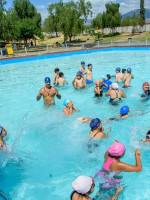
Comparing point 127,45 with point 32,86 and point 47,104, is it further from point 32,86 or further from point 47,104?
point 47,104

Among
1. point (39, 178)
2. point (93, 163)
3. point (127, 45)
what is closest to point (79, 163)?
point (93, 163)

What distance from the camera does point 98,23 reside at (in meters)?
56.7

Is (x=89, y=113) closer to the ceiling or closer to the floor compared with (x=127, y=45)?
closer to the floor

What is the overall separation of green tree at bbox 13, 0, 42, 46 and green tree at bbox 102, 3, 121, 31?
73.6ft

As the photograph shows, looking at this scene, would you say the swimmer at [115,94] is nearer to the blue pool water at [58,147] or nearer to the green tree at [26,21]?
the blue pool water at [58,147]

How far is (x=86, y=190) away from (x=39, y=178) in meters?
2.39

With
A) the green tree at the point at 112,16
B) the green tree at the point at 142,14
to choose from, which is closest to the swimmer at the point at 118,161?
the green tree at the point at 112,16

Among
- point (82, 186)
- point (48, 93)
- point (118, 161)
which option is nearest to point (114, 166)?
point (118, 161)

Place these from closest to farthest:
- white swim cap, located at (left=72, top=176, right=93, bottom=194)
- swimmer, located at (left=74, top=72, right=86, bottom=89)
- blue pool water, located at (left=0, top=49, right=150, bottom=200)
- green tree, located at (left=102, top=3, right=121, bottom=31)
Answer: white swim cap, located at (left=72, top=176, right=93, bottom=194) < blue pool water, located at (left=0, top=49, right=150, bottom=200) < swimmer, located at (left=74, top=72, right=86, bottom=89) < green tree, located at (left=102, top=3, right=121, bottom=31)

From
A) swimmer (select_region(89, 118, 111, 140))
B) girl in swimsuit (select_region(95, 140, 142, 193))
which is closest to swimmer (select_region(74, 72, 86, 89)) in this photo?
swimmer (select_region(89, 118, 111, 140))

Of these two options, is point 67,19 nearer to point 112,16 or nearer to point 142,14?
point 112,16

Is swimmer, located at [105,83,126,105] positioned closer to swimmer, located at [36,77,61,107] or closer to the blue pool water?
the blue pool water

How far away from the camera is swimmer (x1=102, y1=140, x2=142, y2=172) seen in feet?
10.4

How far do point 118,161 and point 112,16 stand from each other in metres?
52.5
